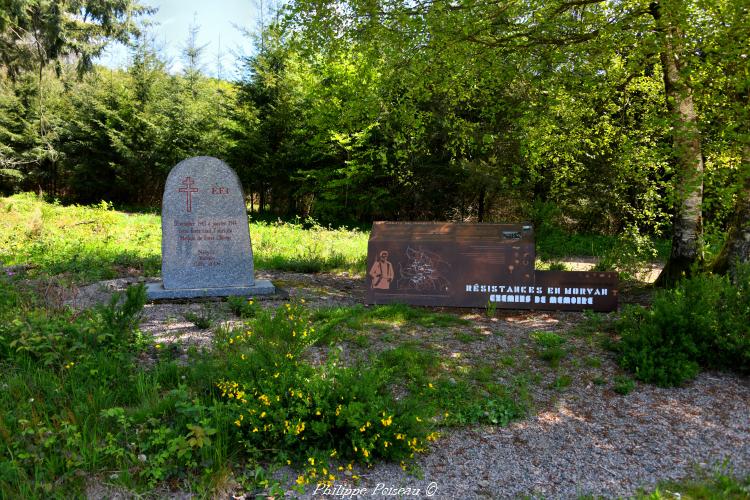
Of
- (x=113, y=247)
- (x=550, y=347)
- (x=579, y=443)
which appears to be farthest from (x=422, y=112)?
(x=579, y=443)

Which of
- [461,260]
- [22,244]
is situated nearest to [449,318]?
[461,260]

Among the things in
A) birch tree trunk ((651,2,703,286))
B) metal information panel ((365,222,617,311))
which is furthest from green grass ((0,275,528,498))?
birch tree trunk ((651,2,703,286))

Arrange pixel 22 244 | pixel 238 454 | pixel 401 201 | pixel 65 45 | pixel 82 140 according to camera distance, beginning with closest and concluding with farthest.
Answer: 1. pixel 238 454
2. pixel 22 244
3. pixel 401 201
4. pixel 65 45
5. pixel 82 140

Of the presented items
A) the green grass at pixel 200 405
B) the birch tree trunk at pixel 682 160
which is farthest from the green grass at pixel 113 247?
the birch tree trunk at pixel 682 160

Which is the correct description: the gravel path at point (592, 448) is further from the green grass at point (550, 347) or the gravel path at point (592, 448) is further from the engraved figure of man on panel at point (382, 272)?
the engraved figure of man on panel at point (382, 272)

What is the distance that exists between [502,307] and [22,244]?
9205mm

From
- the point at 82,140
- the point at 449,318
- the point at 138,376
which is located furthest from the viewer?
the point at 82,140

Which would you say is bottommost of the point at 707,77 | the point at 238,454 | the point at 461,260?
the point at 238,454

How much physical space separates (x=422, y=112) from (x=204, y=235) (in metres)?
5.15

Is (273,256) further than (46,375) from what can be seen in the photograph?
Yes

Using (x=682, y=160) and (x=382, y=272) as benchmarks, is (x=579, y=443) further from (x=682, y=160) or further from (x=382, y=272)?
(x=682, y=160)

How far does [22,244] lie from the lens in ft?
34.4

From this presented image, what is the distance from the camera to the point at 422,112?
34.4 ft

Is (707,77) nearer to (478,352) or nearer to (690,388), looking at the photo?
(690,388)
